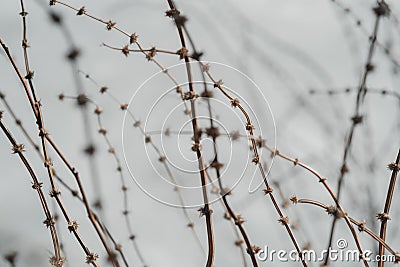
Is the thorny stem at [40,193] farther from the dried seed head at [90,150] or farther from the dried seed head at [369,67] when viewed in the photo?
the dried seed head at [369,67]

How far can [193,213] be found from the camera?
448mm

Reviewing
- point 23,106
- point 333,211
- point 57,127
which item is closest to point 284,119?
point 333,211

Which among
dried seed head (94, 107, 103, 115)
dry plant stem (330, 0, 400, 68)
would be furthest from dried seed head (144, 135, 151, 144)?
dry plant stem (330, 0, 400, 68)

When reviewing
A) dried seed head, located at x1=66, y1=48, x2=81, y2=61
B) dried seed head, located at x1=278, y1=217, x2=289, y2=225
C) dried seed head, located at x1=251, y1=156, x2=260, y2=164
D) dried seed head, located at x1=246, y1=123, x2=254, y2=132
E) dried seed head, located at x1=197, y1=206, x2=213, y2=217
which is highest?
dried seed head, located at x1=66, y1=48, x2=81, y2=61

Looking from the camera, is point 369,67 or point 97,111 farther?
point 97,111

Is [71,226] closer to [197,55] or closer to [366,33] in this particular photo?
[197,55]

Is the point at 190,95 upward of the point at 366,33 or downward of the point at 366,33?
downward

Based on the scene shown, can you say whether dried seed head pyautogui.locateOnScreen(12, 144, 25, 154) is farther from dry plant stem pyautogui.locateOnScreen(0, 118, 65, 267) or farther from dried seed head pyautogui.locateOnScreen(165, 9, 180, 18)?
dried seed head pyautogui.locateOnScreen(165, 9, 180, 18)

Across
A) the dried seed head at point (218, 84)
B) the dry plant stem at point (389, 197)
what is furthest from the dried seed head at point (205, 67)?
the dry plant stem at point (389, 197)

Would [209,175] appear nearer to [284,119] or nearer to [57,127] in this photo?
[284,119]

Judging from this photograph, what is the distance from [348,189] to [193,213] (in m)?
0.11

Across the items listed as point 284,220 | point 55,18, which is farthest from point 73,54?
point 284,220

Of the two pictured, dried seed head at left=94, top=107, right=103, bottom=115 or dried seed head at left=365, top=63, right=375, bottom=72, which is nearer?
dried seed head at left=365, top=63, right=375, bottom=72

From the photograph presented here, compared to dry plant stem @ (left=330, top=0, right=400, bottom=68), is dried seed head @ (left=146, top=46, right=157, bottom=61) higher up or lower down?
lower down
